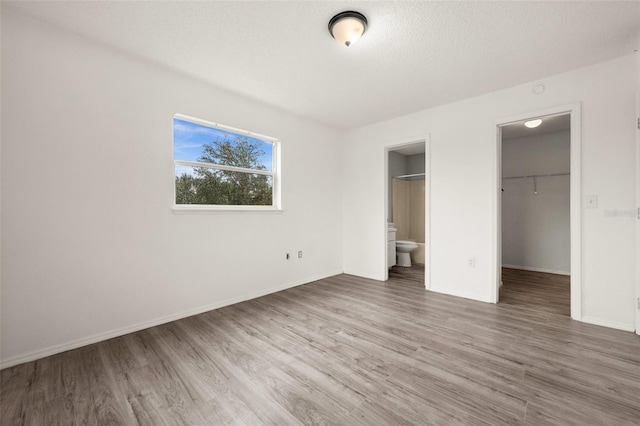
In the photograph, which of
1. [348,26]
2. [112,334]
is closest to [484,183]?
[348,26]

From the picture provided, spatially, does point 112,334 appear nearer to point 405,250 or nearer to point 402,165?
point 405,250

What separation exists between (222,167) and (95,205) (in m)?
1.29

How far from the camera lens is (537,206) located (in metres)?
5.06

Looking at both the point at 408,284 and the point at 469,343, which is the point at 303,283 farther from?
the point at 469,343

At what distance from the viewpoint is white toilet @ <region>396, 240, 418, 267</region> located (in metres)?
5.29

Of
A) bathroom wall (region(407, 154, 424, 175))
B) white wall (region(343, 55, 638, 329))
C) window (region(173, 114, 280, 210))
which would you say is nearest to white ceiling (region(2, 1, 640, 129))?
white wall (region(343, 55, 638, 329))

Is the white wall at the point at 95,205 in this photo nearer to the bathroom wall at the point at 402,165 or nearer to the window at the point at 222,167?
the window at the point at 222,167

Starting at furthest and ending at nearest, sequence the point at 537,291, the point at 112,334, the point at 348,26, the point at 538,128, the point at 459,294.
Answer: the point at 538,128
the point at 537,291
the point at 459,294
the point at 112,334
the point at 348,26

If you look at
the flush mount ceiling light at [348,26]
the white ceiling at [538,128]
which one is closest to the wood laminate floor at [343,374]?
the flush mount ceiling light at [348,26]

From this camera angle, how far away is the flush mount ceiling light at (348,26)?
6.45ft

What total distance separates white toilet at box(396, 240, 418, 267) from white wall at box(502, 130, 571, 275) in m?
1.84

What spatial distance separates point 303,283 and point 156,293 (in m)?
2.01

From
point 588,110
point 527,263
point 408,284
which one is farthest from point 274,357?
point 527,263

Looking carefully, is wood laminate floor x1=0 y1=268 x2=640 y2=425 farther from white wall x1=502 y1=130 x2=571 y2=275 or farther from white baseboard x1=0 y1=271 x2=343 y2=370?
white wall x1=502 y1=130 x2=571 y2=275
